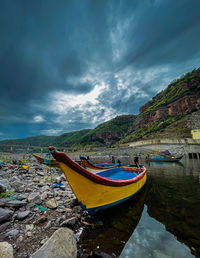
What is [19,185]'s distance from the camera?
5363mm

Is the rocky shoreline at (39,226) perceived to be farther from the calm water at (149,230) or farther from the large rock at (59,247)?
the calm water at (149,230)

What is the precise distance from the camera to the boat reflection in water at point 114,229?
2.72 meters

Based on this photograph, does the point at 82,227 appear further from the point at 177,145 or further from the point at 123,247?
the point at 177,145

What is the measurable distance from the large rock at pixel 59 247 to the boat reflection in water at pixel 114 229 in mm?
503

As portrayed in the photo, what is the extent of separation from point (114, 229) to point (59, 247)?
1919mm

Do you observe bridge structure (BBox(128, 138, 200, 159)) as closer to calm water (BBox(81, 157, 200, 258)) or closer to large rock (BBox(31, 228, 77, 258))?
calm water (BBox(81, 157, 200, 258))

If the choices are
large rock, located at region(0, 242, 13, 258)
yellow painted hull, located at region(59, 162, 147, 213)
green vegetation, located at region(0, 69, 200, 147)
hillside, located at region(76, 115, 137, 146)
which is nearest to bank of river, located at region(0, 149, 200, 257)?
large rock, located at region(0, 242, 13, 258)

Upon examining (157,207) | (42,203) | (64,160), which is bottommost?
(157,207)

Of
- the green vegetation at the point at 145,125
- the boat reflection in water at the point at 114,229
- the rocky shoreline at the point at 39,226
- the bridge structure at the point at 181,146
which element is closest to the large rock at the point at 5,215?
the rocky shoreline at the point at 39,226

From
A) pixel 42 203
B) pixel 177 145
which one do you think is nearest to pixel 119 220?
pixel 42 203

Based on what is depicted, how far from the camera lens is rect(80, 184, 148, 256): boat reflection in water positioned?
2717 millimetres

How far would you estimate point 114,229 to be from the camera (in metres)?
3.39

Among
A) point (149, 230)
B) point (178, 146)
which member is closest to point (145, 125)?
point (178, 146)

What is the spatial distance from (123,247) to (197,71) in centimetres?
12701
